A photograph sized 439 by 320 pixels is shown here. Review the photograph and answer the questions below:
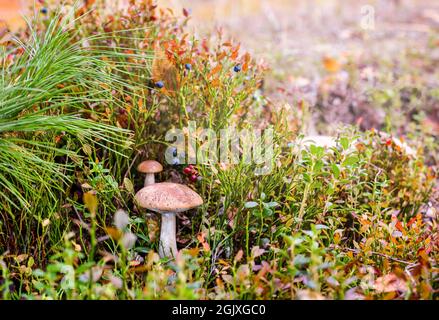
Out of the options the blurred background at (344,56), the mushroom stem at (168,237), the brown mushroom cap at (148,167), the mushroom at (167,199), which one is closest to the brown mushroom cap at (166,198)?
the mushroom at (167,199)

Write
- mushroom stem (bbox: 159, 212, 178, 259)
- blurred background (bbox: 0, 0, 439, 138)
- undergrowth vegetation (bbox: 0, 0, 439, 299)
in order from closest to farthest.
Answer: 1. undergrowth vegetation (bbox: 0, 0, 439, 299)
2. mushroom stem (bbox: 159, 212, 178, 259)
3. blurred background (bbox: 0, 0, 439, 138)

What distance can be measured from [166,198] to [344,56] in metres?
3.68

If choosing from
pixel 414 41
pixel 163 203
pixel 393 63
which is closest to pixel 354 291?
pixel 163 203

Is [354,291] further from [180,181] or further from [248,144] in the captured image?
[180,181]

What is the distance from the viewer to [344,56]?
16.5 ft

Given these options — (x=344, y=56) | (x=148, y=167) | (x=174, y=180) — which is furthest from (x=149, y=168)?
(x=344, y=56)

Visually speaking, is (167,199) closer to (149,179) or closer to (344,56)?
(149,179)

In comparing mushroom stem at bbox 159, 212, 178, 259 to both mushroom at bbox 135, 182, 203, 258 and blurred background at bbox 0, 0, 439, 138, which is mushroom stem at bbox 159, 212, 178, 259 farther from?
blurred background at bbox 0, 0, 439, 138

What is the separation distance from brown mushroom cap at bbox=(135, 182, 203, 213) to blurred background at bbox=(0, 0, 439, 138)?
0.85 metres

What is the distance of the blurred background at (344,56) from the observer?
12.5ft

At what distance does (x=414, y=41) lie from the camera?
5.79m

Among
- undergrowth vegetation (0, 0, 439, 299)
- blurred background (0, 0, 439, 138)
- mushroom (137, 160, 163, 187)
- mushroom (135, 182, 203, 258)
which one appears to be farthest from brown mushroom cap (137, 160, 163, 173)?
blurred background (0, 0, 439, 138)

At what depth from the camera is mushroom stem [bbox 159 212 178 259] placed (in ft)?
6.75

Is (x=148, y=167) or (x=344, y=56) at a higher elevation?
(x=344, y=56)
